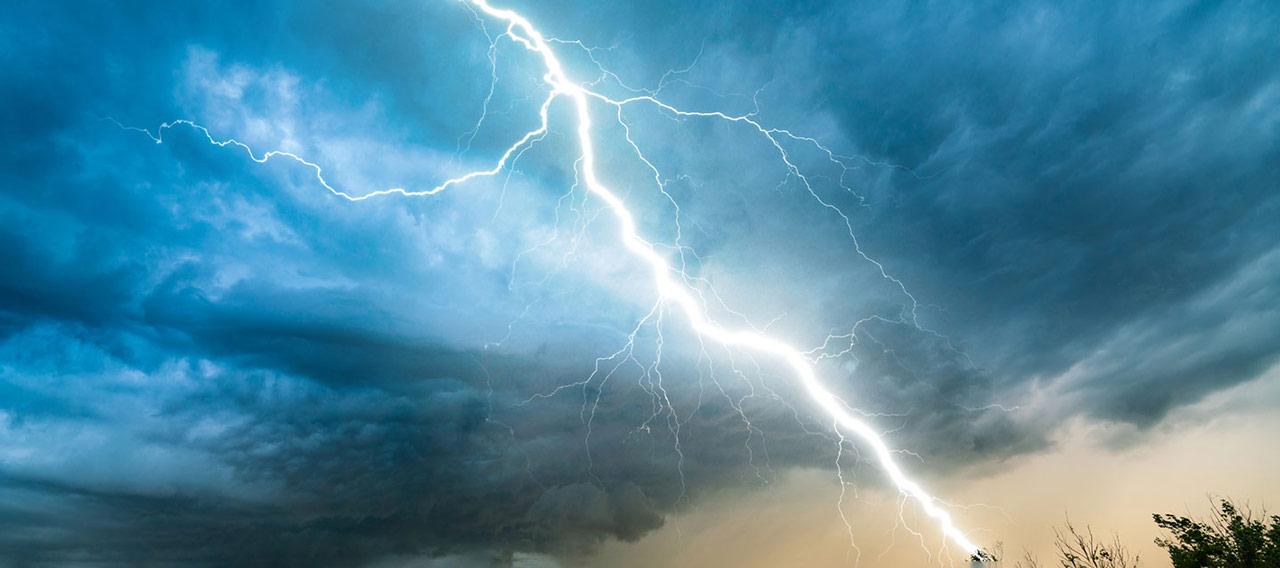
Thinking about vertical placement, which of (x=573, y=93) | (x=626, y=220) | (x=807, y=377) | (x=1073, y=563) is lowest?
(x=1073, y=563)

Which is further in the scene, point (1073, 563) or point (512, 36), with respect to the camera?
point (1073, 563)

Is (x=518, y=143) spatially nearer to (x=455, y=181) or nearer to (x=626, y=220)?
(x=455, y=181)

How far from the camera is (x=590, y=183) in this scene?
67.3ft

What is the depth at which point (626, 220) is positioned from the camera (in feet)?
68.2

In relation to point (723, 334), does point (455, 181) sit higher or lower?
higher

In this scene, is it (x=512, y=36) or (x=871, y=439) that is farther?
(x=871, y=439)

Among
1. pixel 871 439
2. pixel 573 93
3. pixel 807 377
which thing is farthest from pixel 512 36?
pixel 871 439

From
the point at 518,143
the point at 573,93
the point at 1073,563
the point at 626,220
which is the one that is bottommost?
the point at 1073,563

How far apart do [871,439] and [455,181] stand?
56.7 ft

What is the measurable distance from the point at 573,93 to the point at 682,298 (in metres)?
7.90

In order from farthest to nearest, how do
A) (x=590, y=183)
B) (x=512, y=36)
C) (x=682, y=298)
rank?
(x=682, y=298) < (x=590, y=183) < (x=512, y=36)

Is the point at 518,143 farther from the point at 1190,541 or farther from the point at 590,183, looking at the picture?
the point at 1190,541

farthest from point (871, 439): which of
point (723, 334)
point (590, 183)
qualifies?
point (590, 183)

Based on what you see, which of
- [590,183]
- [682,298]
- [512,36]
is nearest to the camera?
[512,36]
